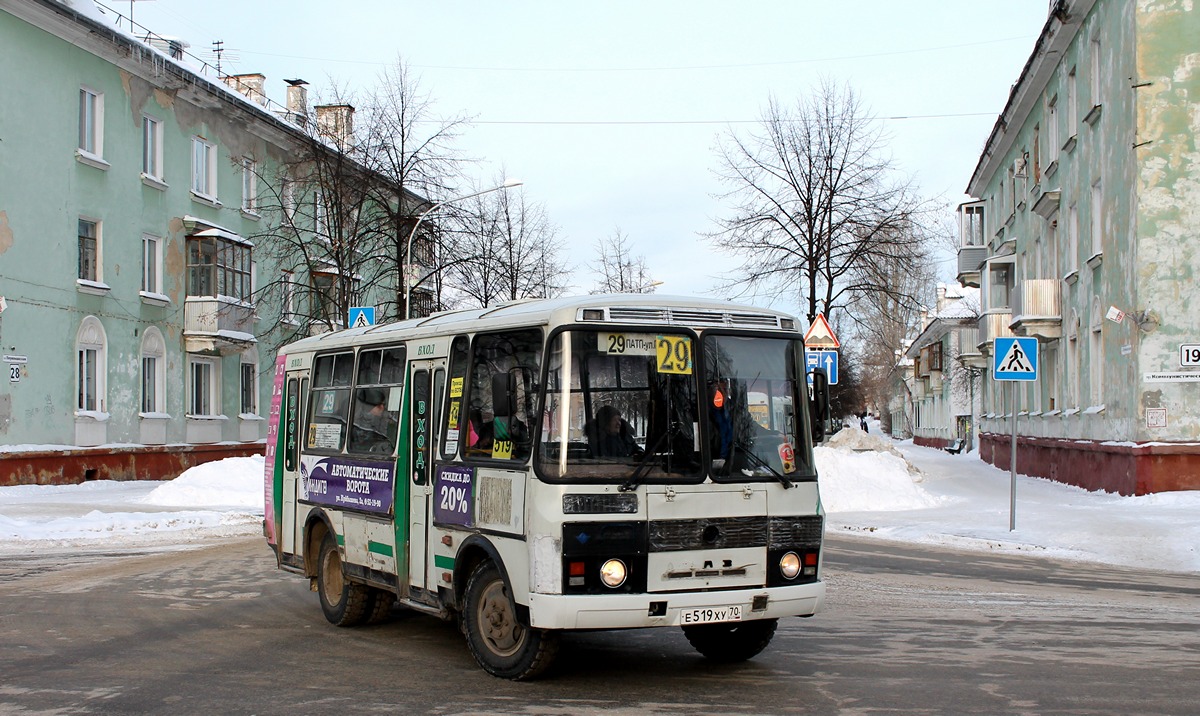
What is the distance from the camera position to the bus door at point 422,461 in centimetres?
927

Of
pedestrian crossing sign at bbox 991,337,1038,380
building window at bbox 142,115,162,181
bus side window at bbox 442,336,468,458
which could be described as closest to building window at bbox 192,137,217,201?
building window at bbox 142,115,162,181

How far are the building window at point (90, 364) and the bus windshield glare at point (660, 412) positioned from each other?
2781 centimetres

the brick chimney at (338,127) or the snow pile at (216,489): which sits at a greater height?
the brick chimney at (338,127)

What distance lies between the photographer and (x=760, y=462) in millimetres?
8242

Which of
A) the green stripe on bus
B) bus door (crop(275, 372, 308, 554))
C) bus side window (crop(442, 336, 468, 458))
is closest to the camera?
bus side window (crop(442, 336, 468, 458))

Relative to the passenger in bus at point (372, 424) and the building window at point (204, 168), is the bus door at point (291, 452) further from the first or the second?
the building window at point (204, 168)

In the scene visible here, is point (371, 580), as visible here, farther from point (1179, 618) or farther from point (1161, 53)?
point (1161, 53)

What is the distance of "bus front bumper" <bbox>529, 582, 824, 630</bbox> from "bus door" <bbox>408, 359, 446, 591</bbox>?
5.77 ft

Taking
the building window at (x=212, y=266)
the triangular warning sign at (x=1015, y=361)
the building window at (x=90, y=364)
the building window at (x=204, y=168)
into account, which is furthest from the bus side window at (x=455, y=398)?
the building window at (x=204, y=168)

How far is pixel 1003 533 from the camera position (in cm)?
1886

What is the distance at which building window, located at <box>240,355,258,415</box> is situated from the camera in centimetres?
4203

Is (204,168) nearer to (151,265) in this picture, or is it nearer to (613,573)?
(151,265)

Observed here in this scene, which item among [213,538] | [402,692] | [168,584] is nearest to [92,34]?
[213,538]

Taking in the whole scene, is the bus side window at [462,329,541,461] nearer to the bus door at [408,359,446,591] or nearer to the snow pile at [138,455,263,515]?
the bus door at [408,359,446,591]
